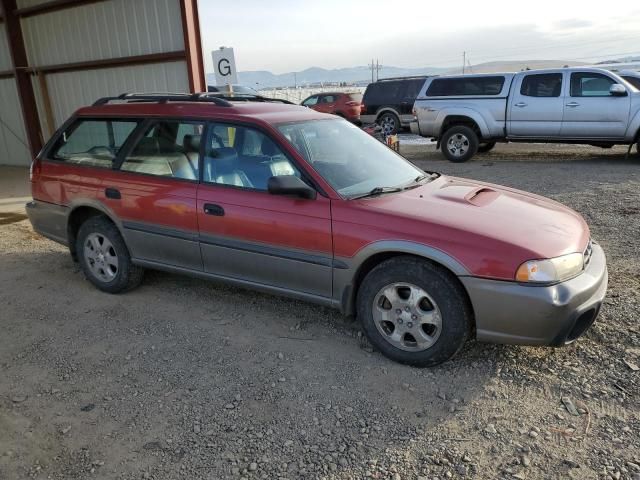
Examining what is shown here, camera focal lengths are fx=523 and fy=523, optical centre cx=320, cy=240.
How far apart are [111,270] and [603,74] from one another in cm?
995

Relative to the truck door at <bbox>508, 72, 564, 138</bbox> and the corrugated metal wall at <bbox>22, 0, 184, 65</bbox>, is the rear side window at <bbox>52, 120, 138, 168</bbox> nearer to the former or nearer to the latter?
the corrugated metal wall at <bbox>22, 0, 184, 65</bbox>

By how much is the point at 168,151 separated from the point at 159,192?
370 mm

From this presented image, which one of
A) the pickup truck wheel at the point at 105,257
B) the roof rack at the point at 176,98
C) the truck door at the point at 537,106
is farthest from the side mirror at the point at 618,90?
the pickup truck wheel at the point at 105,257

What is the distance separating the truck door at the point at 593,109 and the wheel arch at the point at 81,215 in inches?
369

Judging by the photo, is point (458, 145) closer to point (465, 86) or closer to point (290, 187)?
point (465, 86)

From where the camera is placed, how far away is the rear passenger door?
4.17m

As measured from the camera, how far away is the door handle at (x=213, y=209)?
395 cm

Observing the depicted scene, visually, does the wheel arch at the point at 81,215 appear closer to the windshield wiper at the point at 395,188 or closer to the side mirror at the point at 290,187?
the side mirror at the point at 290,187

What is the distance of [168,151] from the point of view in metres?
4.36

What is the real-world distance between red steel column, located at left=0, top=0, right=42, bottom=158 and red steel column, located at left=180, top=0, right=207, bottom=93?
15.9 ft

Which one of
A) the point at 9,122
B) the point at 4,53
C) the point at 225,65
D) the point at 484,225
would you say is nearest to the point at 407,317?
the point at 484,225

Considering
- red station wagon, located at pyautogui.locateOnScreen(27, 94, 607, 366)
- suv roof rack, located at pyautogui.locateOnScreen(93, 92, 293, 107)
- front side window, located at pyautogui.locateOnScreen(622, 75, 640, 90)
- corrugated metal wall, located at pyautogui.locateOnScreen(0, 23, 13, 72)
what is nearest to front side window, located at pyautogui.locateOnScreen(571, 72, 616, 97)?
front side window, located at pyautogui.locateOnScreen(622, 75, 640, 90)

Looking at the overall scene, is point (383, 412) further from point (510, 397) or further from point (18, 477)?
point (18, 477)

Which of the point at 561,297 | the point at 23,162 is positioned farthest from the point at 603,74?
the point at 23,162
